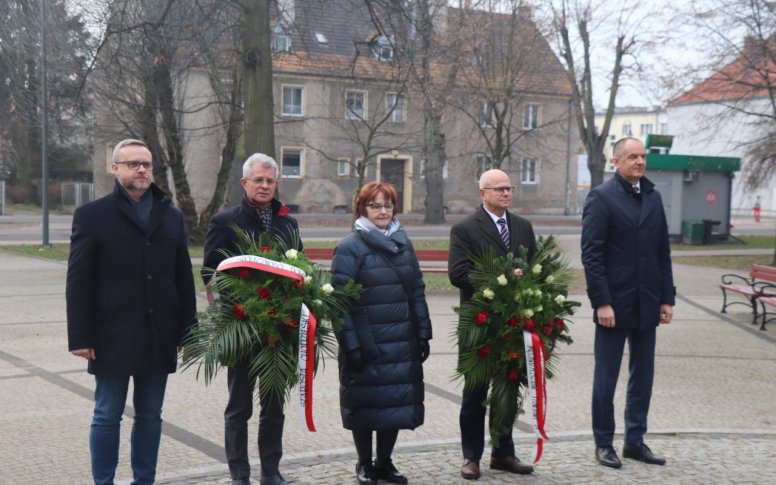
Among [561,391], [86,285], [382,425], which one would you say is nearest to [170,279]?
[86,285]

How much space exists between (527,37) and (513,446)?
95.9ft

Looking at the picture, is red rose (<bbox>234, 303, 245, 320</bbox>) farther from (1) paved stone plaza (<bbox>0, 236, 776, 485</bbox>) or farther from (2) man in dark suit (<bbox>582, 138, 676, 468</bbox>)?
(2) man in dark suit (<bbox>582, 138, 676, 468</bbox>)

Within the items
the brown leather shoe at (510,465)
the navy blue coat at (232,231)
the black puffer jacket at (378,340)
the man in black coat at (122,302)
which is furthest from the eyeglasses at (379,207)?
the brown leather shoe at (510,465)

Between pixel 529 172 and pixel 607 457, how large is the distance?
48584 mm

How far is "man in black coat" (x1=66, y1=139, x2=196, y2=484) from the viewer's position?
15.9 feet

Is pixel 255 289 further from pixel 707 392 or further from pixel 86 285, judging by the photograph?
pixel 707 392

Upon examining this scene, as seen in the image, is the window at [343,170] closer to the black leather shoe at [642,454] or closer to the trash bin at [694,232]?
the trash bin at [694,232]

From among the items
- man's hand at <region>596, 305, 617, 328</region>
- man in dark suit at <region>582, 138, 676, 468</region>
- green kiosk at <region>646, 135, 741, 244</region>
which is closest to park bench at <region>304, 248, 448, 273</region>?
man in dark suit at <region>582, 138, 676, 468</region>

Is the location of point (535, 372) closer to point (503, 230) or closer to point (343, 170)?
point (503, 230)

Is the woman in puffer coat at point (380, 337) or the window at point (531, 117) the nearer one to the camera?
the woman in puffer coat at point (380, 337)

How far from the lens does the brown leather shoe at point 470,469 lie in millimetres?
5695

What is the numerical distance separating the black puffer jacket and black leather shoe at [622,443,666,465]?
62.3 inches

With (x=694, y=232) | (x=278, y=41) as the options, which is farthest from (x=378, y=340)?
(x=278, y=41)

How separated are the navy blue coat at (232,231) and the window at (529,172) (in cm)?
4766
